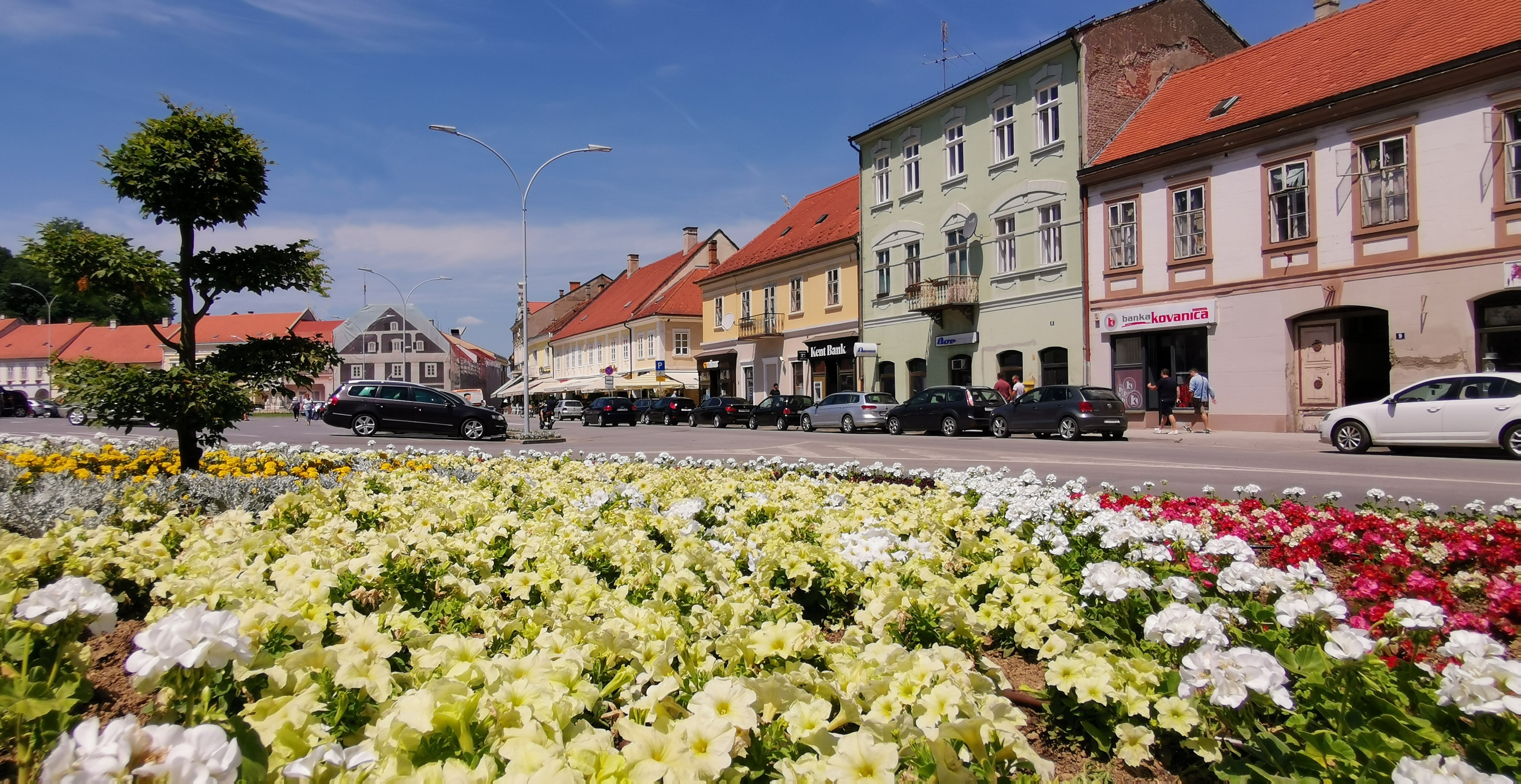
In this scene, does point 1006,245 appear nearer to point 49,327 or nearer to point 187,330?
point 187,330

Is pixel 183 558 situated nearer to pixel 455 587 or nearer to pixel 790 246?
pixel 455 587

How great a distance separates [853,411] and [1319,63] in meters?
16.2

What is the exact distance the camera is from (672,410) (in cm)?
4184

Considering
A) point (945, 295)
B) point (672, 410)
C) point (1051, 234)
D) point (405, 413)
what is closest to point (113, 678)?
point (405, 413)

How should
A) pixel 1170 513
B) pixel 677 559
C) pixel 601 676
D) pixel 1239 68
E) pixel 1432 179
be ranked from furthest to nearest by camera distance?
1. pixel 1239 68
2. pixel 1432 179
3. pixel 1170 513
4. pixel 677 559
5. pixel 601 676

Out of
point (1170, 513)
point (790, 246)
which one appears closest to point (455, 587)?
point (1170, 513)

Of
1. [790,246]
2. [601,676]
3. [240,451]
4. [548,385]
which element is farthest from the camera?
[548,385]

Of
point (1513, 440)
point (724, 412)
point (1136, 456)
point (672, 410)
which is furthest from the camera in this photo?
point (672, 410)

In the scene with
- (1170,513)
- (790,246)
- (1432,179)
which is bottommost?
(1170,513)

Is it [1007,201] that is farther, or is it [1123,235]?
[1007,201]

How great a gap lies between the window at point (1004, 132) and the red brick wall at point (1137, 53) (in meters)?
2.86

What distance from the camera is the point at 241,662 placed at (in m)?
1.78

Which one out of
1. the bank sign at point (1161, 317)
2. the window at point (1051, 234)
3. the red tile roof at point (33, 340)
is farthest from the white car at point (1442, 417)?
the red tile roof at point (33, 340)

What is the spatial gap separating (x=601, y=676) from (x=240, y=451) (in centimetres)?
1172
